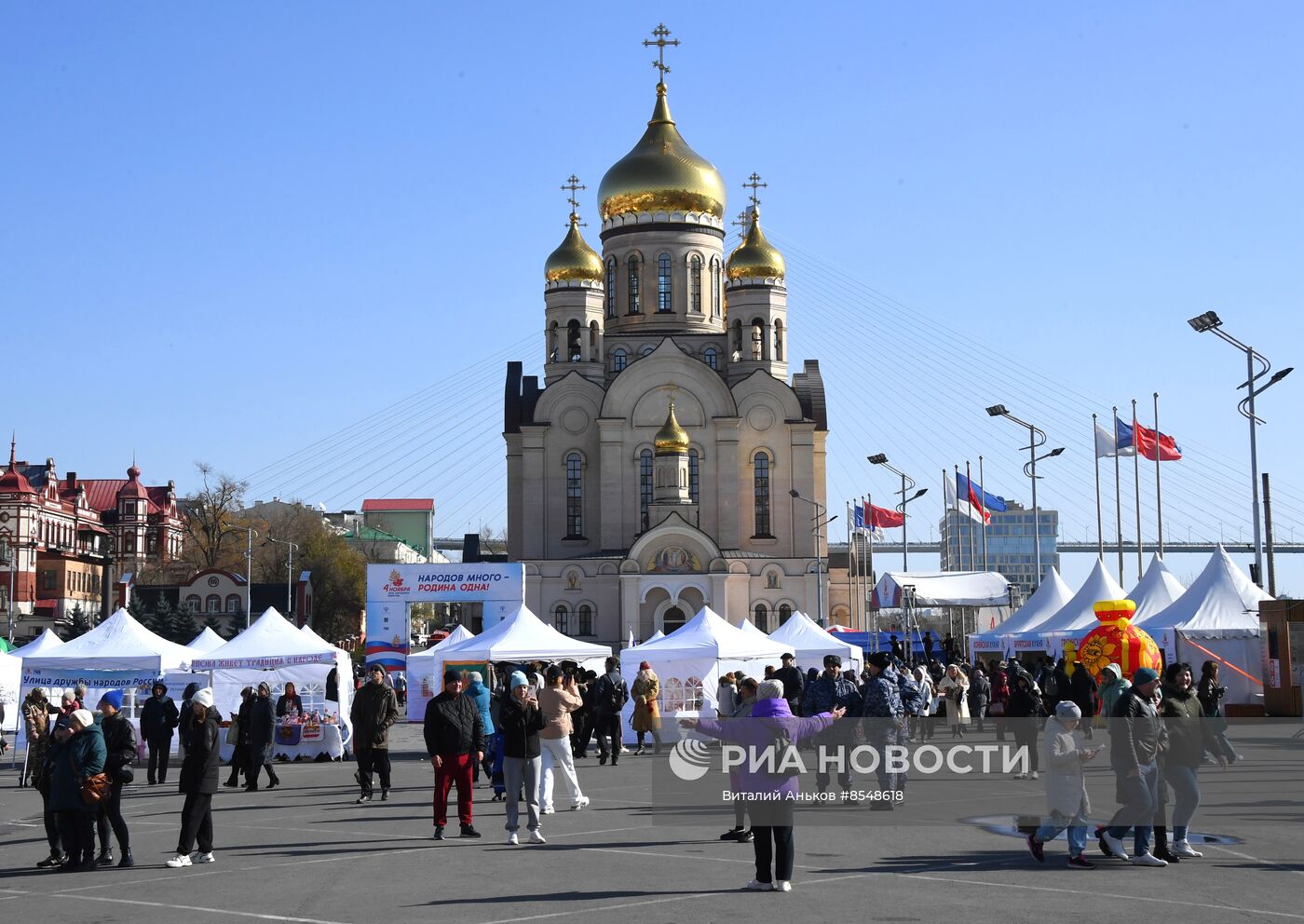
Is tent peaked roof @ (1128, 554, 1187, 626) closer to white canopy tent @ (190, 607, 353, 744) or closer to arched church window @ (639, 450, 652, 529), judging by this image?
white canopy tent @ (190, 607, 353, 744)

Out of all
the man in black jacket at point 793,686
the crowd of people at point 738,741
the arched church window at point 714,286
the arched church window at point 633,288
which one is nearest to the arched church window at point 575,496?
the arched church window at point 633,288

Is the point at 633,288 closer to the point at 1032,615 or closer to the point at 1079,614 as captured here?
the point at 1032,615

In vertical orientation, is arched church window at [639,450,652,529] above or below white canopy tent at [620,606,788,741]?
above

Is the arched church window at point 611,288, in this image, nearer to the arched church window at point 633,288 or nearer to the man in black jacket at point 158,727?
the arched church window at point 633,288

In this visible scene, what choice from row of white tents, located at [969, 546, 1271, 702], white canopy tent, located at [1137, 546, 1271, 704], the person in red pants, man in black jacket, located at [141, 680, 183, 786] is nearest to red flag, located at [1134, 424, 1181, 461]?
row of white tents, located at [969, 546, 1271, 702]

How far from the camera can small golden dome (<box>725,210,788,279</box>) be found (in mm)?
72438

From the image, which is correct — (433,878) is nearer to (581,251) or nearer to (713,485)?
(713,485)

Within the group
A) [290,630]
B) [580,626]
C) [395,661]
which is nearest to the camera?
[290,630]

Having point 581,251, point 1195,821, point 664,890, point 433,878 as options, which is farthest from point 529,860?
point 581,251

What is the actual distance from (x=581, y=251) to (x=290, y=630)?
1794 inches

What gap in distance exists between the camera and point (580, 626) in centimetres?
6631

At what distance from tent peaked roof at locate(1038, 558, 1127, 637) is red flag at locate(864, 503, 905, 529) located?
2109cm

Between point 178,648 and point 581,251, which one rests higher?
point 581,251

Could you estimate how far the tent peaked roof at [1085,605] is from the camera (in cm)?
3794
